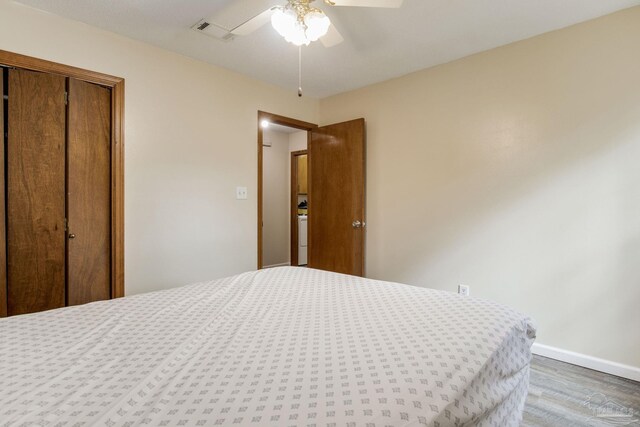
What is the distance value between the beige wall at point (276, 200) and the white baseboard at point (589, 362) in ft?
13.0

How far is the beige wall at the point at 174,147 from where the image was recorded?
90.9 inches

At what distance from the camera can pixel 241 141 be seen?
10.5 feet

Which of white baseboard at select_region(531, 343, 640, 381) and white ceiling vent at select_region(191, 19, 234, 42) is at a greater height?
white ceiling vent at select_region(191, 19, 234, 42)

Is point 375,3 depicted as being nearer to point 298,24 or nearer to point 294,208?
point 298,24

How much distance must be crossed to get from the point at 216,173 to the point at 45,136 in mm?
1221

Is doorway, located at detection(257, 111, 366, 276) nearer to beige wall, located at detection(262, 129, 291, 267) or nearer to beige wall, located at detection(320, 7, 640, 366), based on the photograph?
beige wall, located at detection(320, 7, 640, 366)

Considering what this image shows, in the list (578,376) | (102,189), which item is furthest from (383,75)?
(578,376)

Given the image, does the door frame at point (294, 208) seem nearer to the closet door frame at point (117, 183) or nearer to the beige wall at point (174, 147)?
the beige wall at point (174, 147)

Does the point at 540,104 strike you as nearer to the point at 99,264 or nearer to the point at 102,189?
the point at 102,189

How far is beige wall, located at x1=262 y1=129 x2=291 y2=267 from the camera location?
554 cm

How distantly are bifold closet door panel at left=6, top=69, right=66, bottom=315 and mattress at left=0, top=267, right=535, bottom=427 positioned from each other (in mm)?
1170

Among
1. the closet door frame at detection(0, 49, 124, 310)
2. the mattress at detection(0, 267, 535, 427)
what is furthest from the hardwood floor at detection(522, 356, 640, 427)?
the closet door frame at detection(0, 49, 124, 310)

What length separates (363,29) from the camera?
2.36 m

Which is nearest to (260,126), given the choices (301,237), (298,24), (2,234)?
(298,24)
